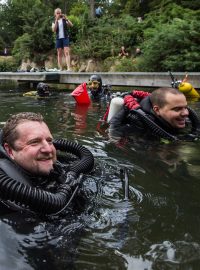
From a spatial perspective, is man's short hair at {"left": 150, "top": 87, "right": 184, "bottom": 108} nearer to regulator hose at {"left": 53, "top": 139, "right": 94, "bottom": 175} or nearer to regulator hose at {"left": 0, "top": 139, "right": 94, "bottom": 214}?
regulator hose at {"left": 53, "top": 139, "right": 94, "bottom": 175}

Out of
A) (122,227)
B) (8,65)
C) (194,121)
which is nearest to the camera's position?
(122,227)

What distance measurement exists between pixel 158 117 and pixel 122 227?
9.98 ft

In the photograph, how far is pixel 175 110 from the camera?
5.78 metres

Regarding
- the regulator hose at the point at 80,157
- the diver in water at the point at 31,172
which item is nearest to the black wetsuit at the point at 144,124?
the regulator hose at the point at 80,157

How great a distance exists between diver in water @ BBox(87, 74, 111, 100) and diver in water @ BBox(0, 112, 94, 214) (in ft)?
23.0

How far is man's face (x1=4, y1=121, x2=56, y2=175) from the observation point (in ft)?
10.8

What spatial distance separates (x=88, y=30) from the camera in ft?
69.2

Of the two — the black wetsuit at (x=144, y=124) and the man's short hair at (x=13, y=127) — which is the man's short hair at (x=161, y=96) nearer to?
the black wetsuit at (x=144, y=124)

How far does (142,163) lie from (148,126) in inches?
38.9

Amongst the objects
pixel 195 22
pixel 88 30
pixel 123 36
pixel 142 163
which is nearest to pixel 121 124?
pixel 142 163

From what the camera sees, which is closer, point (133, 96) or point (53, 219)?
point (53, 219)

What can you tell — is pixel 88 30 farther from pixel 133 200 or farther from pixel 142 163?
Result: pixel 133 200

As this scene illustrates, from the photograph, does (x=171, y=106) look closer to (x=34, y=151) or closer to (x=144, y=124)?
(x=144, y=124)

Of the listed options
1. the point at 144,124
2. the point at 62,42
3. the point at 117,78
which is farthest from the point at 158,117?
the point at 62,42
